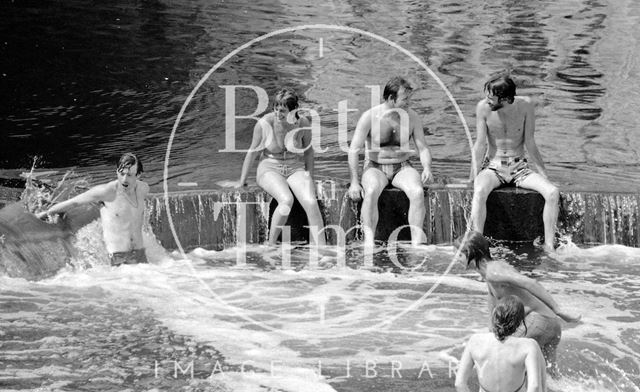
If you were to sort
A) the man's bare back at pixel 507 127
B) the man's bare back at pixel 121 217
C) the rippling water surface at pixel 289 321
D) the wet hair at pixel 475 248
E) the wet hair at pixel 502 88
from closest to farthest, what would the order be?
the wet hair at pixel 475 248 < the rippling water surface at pixel 289 321 < the man's bare back at pixel 121 217 < the wet hair at pixel 502 88 < the man's bare back at pixel 507 127

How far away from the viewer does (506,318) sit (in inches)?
270

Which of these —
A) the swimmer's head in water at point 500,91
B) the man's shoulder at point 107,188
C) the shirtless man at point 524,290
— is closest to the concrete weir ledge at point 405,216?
the swimmer's head in water at point 500,91

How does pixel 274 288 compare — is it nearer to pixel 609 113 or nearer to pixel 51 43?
pixel 609 113

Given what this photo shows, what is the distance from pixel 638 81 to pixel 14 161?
9.26 meters

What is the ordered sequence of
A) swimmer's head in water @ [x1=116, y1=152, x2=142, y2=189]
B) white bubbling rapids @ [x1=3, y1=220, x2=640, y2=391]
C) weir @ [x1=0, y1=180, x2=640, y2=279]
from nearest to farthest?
white bubbling rapids @ [x1=3, y1=220, x2=640, y2=391], swimmer's head in water @ [x1=116, y1=152, x2=142, y2=189], weir @ [x1=0, y1=180, x2=640, y2=279]

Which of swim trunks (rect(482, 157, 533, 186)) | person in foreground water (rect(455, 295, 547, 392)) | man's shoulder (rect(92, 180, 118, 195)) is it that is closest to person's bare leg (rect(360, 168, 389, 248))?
swim trunks (rect(482, 157, 533, 186))

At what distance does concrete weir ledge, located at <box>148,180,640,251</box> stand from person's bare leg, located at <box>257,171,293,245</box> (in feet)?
0.46

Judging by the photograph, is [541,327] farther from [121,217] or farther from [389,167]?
[389,167]

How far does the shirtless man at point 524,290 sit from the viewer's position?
7.69m

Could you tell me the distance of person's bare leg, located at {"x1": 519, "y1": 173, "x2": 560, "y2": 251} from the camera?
1169 centimetres

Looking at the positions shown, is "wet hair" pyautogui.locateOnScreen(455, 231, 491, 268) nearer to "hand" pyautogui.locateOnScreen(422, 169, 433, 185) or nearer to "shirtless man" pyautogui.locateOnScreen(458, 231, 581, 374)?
"shirtless man" pyautogui.locateOnScreen(458, 231, 581, 374)

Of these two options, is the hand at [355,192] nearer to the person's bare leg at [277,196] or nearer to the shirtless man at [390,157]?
the shirtless man at [390,157]

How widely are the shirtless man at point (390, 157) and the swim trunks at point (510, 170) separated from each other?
2.17 feet

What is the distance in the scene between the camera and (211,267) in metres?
11.2
